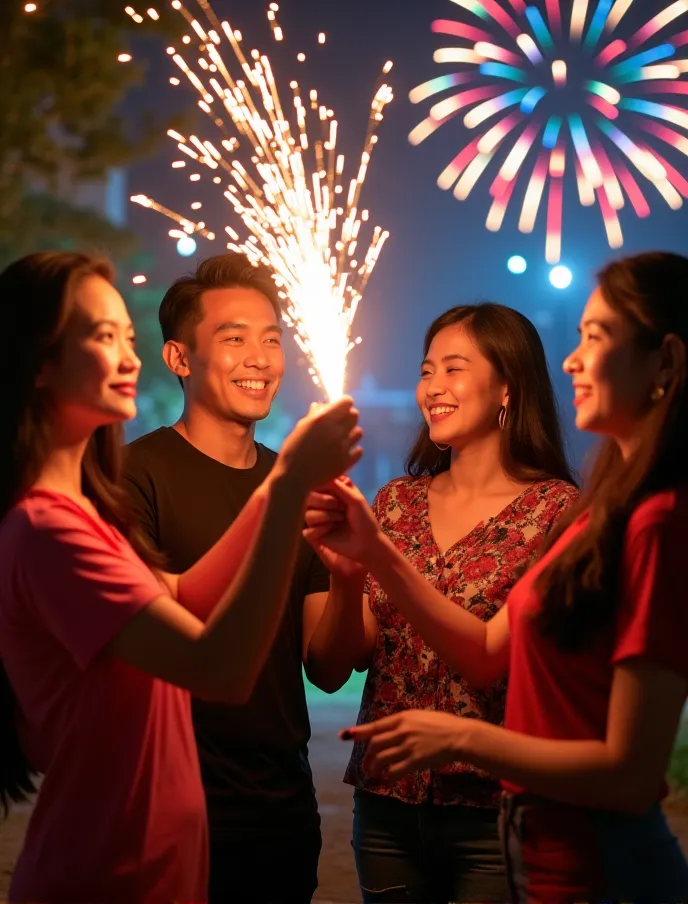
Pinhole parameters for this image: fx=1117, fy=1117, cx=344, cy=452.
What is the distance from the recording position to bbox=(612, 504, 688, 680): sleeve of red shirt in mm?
1560

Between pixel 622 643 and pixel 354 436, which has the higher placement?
pixel 354 436

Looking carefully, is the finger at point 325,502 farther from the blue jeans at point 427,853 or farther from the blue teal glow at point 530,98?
the blue teal glow at point 530,98

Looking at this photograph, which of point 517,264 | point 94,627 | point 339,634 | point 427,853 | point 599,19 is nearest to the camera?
point 94,627

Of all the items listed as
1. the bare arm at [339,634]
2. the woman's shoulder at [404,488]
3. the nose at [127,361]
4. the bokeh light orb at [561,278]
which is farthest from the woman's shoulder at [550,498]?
the bokeh light orb at [561,278]

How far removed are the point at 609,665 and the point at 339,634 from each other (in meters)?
0.85

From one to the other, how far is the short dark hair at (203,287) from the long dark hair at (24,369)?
97cm

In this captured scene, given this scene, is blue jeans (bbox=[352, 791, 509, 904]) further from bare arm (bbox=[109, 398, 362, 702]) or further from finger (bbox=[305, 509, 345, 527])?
bare arm (bbox=[109, 398, 362, 702])

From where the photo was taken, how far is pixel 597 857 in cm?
166

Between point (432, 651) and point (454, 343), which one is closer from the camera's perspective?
point (432, 651)

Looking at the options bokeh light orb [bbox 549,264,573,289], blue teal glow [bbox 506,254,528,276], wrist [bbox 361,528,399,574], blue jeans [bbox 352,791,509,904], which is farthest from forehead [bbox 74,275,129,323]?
blue teal glow [bbox 506,254,528,276]

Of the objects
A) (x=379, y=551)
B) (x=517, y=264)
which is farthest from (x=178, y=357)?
(x=517, y=264)

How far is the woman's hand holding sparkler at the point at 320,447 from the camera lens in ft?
5.58

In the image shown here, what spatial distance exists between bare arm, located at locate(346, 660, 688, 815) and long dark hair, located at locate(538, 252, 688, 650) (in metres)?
0.11

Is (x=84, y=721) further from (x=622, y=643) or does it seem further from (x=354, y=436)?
(x=622, y=643)
